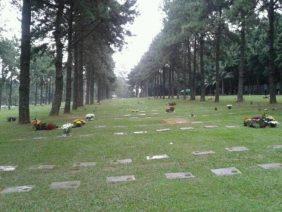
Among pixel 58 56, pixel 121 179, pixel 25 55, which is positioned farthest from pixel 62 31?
pixel 121 179

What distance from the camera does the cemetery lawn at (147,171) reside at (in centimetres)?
752

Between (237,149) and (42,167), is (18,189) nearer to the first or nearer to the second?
(42,167)

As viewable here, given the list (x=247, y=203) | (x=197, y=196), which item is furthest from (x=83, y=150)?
(x=247, y=203)

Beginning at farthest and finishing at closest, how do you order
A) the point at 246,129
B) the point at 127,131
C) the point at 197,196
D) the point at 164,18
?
1. the point at 164,18
2. the point at 127,131
3. the point at 246,129
4. the point at 197,196

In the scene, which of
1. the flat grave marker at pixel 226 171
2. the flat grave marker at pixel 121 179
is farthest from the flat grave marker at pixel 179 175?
the flat grave marker at pixel 121 179

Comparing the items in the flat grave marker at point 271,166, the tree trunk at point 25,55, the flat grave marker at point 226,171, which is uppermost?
the tree trunk at point 25,55

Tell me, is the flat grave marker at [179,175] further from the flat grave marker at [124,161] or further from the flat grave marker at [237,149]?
the flat grave marker at [237,149]

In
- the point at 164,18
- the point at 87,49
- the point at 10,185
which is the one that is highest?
the point at 164,18

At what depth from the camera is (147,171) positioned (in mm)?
10016

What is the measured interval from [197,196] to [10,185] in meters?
3.94

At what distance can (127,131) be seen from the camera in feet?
57.8

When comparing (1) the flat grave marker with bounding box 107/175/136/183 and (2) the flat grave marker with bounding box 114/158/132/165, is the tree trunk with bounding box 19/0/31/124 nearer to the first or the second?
(2) the flat grave marker with bounding box 114/158/132/165

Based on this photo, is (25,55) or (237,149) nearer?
(237,149)

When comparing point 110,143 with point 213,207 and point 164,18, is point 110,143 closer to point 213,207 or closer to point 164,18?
point 213,207
